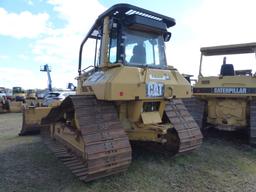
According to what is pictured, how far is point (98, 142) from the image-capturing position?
3.59m

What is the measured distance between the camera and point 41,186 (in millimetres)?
3717

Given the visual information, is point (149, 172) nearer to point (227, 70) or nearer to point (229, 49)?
point (227, 70)

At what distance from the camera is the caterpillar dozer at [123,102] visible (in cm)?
367

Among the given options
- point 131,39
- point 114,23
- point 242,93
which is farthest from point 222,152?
point 114,23

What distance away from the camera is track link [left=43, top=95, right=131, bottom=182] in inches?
136

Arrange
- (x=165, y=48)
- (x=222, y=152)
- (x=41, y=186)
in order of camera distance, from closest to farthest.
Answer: (x=41, y=186) < (x=165, y=48) < (x=222, y=152)

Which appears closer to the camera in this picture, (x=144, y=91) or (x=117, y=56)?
(x=144, y=91)

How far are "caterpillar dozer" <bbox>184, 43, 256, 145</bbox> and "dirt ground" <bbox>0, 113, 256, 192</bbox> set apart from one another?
0.90 meters

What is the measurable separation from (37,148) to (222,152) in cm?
392

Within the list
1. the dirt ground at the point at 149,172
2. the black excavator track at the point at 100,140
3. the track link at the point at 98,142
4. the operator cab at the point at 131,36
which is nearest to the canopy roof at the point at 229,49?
the dirt ground at the point at 149,172

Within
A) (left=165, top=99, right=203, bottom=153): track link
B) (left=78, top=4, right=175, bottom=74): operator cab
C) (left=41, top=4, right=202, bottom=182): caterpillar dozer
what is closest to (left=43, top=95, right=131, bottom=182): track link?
(left=41, top=4, right=202, bottom=182): caterpillar dozer

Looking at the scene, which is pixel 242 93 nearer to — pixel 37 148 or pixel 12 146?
pixel 37 148

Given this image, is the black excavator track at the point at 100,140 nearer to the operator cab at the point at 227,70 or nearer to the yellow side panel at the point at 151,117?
the yellow side panel at the point at 151,117

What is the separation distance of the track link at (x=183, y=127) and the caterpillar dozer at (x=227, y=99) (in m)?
1.90
